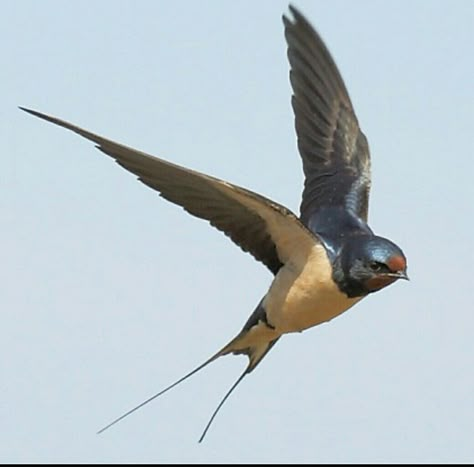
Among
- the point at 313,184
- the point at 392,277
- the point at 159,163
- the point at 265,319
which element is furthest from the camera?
the point at 313,184

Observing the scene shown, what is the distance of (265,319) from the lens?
5.10m

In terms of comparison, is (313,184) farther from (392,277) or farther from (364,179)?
(392,277)

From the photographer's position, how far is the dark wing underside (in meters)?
5.82

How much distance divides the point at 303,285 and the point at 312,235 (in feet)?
A: 0.50

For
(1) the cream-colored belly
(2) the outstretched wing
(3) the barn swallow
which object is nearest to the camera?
(2) the outstretched wing

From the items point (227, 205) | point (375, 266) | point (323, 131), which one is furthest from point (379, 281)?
point (323, 131)

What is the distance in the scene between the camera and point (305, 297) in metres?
4.90

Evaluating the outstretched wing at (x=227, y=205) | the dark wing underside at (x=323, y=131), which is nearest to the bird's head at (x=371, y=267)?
the outstretched wing at (x=227, y=205)

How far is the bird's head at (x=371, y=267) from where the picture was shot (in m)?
4.73

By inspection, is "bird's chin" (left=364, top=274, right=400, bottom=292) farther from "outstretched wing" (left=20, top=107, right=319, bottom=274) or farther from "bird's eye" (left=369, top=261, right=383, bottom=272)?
"outstretched wing" (left=20, top=107, right=319, bottom=274)

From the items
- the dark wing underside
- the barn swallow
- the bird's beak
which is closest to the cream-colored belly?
the barn swallow

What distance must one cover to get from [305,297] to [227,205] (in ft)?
1.24

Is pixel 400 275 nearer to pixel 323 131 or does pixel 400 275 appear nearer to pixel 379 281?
pixel 379 281

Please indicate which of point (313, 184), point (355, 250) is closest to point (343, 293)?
point (355, 250)
